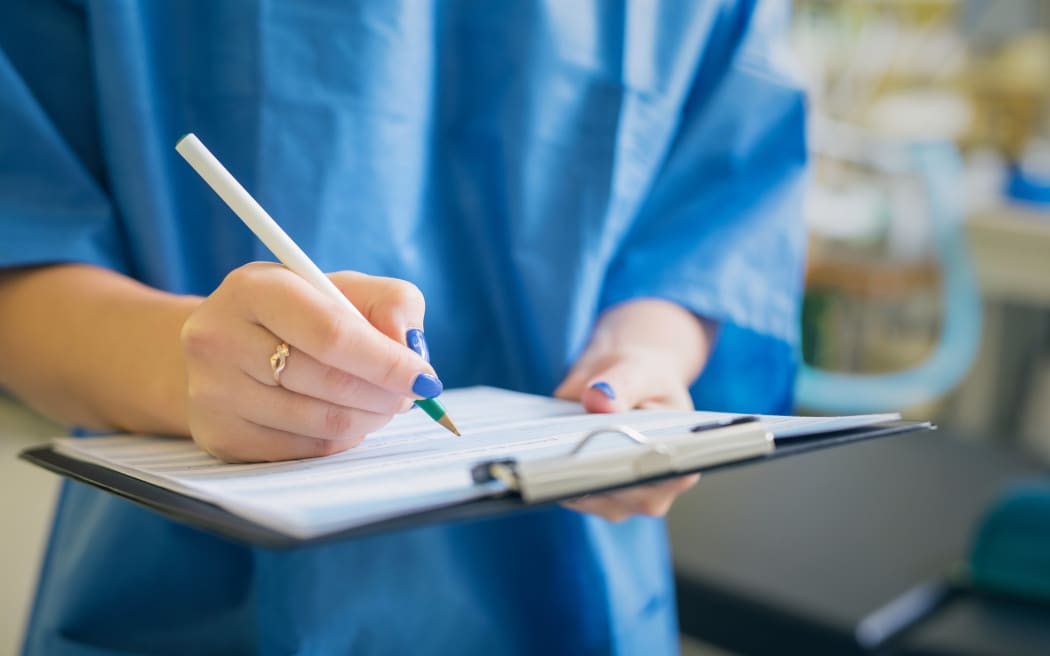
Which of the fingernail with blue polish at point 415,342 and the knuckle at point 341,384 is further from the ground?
the fingernail with blue polish at point 415,342

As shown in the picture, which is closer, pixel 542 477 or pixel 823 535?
pixel 542 477

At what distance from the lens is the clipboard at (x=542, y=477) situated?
0.26 meters

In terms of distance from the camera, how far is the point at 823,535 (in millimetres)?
1053

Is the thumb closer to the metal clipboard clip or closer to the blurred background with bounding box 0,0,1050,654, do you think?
the metal clipboard clip

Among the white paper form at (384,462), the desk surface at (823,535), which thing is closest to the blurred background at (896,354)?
the desk surface at (823,535)

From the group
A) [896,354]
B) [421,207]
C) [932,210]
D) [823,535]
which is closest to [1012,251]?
[932,210]

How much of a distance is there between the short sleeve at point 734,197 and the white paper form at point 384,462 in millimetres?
141

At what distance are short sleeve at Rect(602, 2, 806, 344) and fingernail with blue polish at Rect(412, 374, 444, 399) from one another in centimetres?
25

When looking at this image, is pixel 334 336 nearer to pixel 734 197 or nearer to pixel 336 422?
pixel 336 422

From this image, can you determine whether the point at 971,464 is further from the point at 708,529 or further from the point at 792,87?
the point at 792,87

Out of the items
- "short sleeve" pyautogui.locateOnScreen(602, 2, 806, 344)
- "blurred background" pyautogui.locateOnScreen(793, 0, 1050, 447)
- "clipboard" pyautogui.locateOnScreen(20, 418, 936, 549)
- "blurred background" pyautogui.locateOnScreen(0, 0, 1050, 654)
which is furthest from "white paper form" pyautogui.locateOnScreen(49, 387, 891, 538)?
"blurred background" pyautogui.locateOnScreen(793, 0, 1050, 447)

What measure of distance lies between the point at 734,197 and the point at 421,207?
0.66 feet

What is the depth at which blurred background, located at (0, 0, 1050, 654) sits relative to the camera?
0.88 meters

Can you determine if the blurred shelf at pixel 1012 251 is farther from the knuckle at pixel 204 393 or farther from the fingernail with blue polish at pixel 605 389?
the knuckle at pixel 204 393
